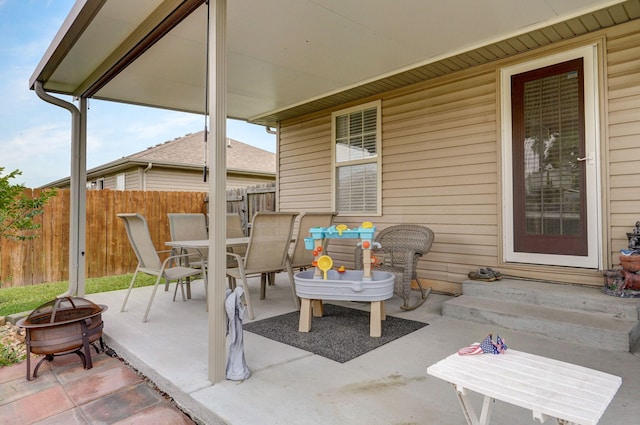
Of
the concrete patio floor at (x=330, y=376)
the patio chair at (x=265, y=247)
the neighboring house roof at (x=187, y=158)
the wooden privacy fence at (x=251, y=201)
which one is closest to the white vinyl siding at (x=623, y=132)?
the concrete patio floor at (x=330, y=376)

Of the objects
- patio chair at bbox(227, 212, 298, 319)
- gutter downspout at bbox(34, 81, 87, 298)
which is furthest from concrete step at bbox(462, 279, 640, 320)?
gutter downspout at bbox(34, 81, 87, 298)

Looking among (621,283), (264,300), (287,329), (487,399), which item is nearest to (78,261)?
(264,300)

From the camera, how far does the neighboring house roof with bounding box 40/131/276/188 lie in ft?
35.6

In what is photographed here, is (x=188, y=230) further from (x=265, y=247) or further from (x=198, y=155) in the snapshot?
(x=198, y=155)

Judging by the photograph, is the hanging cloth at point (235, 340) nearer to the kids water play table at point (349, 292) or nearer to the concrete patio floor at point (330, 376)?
the concrete patio floor at point (330, 376)

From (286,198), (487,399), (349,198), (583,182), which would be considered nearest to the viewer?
(487,399)

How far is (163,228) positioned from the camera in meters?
7.38

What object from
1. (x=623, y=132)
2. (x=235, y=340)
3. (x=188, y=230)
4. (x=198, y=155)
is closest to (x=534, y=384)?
(x=235, y=340)

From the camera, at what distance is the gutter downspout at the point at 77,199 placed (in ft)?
13.8

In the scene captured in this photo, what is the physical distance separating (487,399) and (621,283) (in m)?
2.57

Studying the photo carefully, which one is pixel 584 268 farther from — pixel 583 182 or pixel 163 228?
pixel 163 228

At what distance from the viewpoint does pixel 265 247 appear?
146 inches

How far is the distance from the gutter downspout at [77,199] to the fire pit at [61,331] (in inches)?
57.3

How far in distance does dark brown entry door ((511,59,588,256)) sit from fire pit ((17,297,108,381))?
13.2 feet
